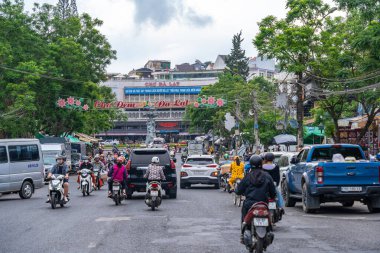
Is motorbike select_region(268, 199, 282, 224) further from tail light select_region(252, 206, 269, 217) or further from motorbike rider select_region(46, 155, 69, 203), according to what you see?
motorbike rider select_region(46, 155, 69, 203)

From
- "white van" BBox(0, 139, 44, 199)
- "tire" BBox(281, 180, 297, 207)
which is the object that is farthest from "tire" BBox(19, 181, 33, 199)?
"tire" BBox(281, 180, 297, 207)

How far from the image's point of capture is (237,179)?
79.3 ft

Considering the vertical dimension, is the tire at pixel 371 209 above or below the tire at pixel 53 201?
below

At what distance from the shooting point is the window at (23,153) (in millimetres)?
29234

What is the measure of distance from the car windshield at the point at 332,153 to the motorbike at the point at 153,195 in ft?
15.7

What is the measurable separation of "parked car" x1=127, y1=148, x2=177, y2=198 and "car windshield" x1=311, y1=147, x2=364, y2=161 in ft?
23.4

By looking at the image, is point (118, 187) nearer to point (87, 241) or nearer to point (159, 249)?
point (87, 241)

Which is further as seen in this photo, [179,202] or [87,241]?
[179,202]

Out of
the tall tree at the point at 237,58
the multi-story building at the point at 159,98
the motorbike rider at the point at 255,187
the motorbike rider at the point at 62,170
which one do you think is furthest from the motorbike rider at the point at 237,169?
the multi-story building at the point at 159,98

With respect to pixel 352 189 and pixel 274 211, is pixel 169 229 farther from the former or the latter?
pixel 352 189

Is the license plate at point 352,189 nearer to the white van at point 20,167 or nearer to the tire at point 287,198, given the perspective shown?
the tire at point 287,198

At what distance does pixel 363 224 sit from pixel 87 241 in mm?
6883

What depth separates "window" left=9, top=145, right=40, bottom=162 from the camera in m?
29.2

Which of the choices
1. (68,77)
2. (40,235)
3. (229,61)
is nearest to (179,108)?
(229,61)
